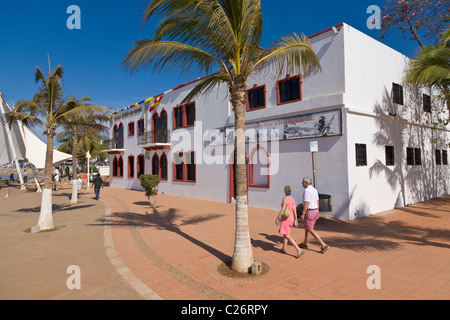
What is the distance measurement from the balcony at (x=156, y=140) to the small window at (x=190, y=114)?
2.29m

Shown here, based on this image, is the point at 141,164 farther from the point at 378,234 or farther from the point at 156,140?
the point at 378,234

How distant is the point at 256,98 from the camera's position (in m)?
13.2

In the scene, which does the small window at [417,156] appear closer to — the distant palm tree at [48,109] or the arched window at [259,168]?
the arched window at [259,168]

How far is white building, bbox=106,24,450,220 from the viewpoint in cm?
1002

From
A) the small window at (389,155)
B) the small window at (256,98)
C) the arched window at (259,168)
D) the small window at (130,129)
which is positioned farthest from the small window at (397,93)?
the small window at (130,129)

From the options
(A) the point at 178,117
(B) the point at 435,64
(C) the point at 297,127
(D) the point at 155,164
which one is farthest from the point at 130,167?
(B) the point at 435,64

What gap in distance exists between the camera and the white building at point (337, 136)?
10016 millimetres

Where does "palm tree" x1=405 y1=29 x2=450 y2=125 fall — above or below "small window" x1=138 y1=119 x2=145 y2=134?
below

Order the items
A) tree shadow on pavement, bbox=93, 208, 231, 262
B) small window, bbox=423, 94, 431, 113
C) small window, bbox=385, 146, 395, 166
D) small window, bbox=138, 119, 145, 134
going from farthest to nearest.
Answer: small window, bbox=138, 119, 145, 134, small window, bbox=423, 94, 431, 113, small window, bbox=385, 146, 395, 166, tree shadow on pavement, bbox=93, 208, 231, 262

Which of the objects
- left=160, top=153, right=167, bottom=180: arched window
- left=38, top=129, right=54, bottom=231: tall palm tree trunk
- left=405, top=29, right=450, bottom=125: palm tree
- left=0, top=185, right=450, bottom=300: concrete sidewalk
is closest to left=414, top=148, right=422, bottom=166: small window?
left=0, top=185, right=450, bottom=300: concrete sidewalk

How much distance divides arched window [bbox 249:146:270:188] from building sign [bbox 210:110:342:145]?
2.12 feet

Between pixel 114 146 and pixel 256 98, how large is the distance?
61.6 feet

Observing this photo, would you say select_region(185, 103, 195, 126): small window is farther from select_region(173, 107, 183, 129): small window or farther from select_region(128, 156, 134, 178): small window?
select_region(128, 156, 134, 178): small window
